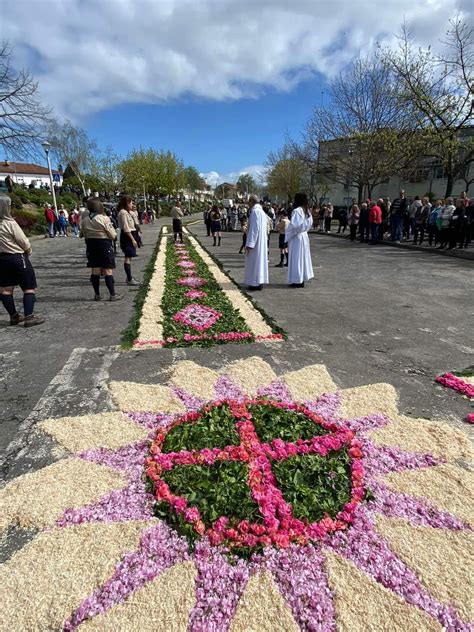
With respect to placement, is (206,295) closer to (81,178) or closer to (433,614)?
(433,614)

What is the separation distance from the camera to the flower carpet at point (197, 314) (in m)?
5.01

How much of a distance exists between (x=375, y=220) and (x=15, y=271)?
51.2 feet

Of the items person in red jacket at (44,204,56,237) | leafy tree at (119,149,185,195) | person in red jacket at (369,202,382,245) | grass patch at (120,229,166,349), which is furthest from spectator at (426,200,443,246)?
leafy tree at (119,149,185,195)

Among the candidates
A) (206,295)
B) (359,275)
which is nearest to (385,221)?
(359,275)

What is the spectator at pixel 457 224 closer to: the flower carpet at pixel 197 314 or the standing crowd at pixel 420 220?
the standing crowd at pixel 420 220

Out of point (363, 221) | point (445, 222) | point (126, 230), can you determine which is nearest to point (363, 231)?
point (363, 221)

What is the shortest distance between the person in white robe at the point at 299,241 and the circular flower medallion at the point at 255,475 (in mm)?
5557

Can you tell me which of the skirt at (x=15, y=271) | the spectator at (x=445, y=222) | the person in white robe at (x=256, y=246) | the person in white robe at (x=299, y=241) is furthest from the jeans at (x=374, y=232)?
the skirt at (x=15, y=271)

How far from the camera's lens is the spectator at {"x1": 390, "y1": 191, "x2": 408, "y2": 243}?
16589 millimetres

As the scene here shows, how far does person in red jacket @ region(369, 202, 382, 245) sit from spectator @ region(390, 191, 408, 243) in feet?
2.03

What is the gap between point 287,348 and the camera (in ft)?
15.3

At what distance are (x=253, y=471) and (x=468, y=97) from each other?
Result: 66.7 feet

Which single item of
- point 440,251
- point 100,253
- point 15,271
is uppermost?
point 100,253

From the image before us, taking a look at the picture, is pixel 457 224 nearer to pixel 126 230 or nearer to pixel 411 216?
pixel 411 216
